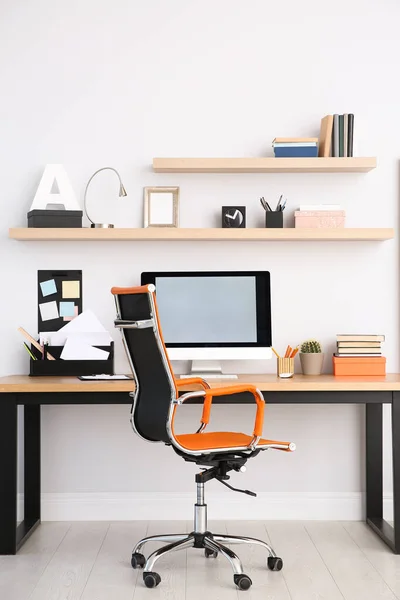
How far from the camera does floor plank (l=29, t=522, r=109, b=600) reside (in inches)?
118

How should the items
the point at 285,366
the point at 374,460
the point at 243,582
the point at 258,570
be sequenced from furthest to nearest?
the point at 374,460 → the point at 285,366 → the point at 258,570 → the point at 243,582

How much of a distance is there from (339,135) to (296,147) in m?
0.24

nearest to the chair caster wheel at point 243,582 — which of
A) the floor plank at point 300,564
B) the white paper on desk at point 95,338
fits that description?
the floor plank at point 300,564

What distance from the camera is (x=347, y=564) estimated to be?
3.33 m

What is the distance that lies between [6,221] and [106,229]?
619 millimetres

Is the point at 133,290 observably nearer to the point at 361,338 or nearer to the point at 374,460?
the point at 361,338

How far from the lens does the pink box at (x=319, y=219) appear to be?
13.1 feet

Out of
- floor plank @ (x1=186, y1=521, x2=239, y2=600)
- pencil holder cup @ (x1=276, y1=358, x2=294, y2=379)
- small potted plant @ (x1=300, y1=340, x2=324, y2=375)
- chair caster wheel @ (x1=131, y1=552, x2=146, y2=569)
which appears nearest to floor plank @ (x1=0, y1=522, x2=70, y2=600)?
chair caster wheel @ (x1=131, y1=552, x2=146, y2=569)

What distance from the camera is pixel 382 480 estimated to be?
4.12 meters

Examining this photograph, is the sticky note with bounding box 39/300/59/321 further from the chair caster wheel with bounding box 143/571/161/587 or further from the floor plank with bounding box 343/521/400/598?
the floor plank with bounding box 343/521/400/598

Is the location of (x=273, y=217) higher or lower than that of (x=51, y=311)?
higher

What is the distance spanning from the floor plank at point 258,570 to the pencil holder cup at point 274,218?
5.18 feet

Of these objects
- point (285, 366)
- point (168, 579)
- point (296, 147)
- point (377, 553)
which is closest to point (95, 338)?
point (285, 366)

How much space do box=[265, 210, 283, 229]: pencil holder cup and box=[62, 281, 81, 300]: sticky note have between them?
3.57ft
